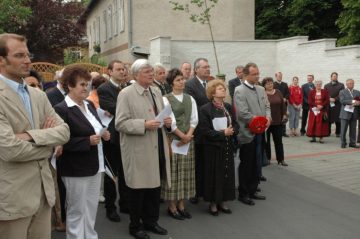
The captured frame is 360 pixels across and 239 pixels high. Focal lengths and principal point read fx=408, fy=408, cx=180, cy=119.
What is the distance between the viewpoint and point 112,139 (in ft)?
17.3

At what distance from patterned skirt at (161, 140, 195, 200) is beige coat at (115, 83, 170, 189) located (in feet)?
2.60

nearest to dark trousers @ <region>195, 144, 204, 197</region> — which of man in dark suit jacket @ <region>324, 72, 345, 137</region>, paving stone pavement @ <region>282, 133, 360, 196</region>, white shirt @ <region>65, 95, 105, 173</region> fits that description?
white shirt @ <region>65, 95, 105, 173</region>

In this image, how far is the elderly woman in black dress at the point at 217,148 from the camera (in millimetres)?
5547

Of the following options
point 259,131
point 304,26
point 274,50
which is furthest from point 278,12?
point 259,131

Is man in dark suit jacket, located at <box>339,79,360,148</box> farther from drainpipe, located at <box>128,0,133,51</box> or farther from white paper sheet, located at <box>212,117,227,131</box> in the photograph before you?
drainpipe, located at <box>128,0,133,51</box>

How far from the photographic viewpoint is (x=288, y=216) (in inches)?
219

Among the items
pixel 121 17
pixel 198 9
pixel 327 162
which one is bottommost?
pixel 327 162

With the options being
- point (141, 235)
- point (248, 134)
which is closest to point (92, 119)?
point (141, 235)

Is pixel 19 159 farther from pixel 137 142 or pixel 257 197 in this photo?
pixel 257 197

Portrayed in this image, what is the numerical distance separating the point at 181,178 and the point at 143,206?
79 centimetres

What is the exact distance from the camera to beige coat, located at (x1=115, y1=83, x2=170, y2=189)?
178 inches

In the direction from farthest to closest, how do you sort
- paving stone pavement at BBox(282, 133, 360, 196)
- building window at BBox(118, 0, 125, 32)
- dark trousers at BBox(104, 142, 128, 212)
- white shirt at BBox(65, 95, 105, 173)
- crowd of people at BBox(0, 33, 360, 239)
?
1. building window at BBox(118, 0, 125, 32)
2. paving stone pavement at BBox(282, 133, 360, 196)
3. dark trousers at BBox(104, 142, 128, 212)
4. white shirt at BBox(65, 95, 105, 173)
5. crowd of people at BBox(0, 33, 360, 239)

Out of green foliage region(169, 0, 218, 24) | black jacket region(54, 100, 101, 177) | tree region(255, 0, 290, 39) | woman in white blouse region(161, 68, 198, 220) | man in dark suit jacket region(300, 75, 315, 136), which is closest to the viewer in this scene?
black jacket region(54, 100, 101, 177)

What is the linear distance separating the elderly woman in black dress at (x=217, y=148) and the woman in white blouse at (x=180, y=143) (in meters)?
0.21
